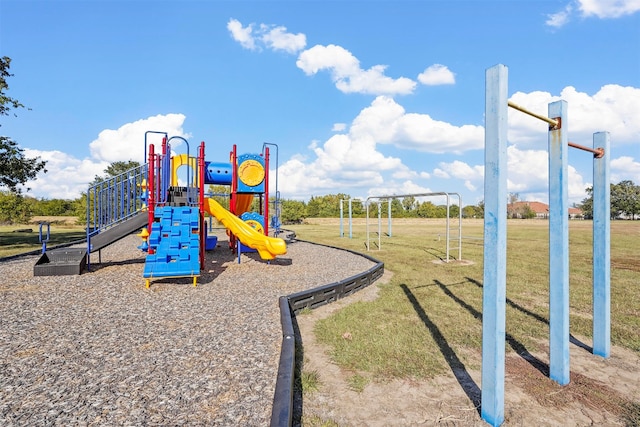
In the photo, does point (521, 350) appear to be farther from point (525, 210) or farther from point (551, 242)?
point (525, 210)

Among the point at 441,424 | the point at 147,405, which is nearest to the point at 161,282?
the point at 147,405

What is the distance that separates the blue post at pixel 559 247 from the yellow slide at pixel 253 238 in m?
6.06

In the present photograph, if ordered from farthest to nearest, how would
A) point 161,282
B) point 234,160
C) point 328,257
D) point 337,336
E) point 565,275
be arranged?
point 328,257 → point 234,160 → point 161,282 → point 337,336 → point 565,275

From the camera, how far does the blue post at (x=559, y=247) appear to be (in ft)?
11.1

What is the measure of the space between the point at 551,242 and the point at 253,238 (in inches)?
271

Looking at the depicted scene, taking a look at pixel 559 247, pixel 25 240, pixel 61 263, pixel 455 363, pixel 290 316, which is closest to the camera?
pixel 559 247

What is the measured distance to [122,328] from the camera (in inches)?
183

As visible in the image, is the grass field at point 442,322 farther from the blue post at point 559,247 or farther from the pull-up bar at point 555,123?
the pull-up bar at point 555,123

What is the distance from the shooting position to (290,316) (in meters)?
4.96

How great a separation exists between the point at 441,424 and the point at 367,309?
311 centimetres

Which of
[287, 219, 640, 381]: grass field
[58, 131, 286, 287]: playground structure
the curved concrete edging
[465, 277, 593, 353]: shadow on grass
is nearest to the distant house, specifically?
[287, 219, 640, 381]: grass field

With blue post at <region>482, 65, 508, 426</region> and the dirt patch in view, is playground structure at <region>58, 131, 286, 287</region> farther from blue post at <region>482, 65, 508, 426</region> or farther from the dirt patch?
blue post at <region>482, 65, 508, 426</region>

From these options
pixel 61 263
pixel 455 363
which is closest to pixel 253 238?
pixel 61 263

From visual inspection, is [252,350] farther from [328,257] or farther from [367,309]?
[328,257]
